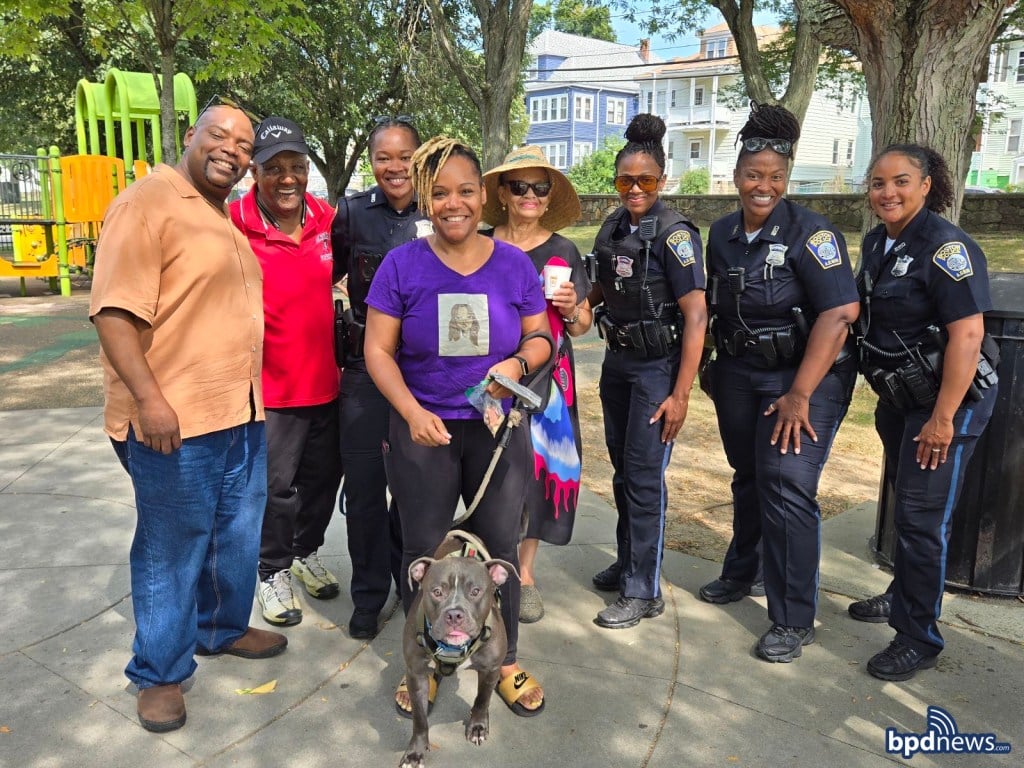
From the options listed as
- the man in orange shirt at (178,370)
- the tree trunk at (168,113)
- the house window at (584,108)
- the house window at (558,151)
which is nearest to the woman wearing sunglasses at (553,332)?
the man in orange shirt at (178,370)

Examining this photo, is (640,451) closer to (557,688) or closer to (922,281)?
(557,688)

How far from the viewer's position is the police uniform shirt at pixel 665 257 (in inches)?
136

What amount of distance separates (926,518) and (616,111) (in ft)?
183

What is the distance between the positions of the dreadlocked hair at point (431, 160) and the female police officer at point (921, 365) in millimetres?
1604

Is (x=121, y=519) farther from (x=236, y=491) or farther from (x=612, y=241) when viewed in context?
(x=612, y=241)

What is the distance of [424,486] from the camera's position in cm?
290

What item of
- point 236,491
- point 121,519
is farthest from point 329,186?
point 236,491

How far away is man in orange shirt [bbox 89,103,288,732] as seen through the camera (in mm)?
2605

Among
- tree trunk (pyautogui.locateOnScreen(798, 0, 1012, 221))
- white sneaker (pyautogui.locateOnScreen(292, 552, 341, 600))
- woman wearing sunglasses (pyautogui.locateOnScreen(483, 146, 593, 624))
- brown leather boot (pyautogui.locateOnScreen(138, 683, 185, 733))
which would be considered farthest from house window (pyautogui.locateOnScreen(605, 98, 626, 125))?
brown leather boot (pyautogui.locateOnScreen(138, 683, 185, 733))

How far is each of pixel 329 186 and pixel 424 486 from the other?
2174 centimetres

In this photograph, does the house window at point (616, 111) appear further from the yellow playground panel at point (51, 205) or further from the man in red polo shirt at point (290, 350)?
the man in red polo shirt at point (290, 350)

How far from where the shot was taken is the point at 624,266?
11.8 ft

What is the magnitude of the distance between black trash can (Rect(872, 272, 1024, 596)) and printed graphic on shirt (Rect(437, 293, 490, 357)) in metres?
2.23

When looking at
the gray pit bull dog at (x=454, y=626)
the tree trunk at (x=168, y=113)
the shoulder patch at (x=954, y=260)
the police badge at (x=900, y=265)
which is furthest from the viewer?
the tree trunk at (x=168, y=113)
